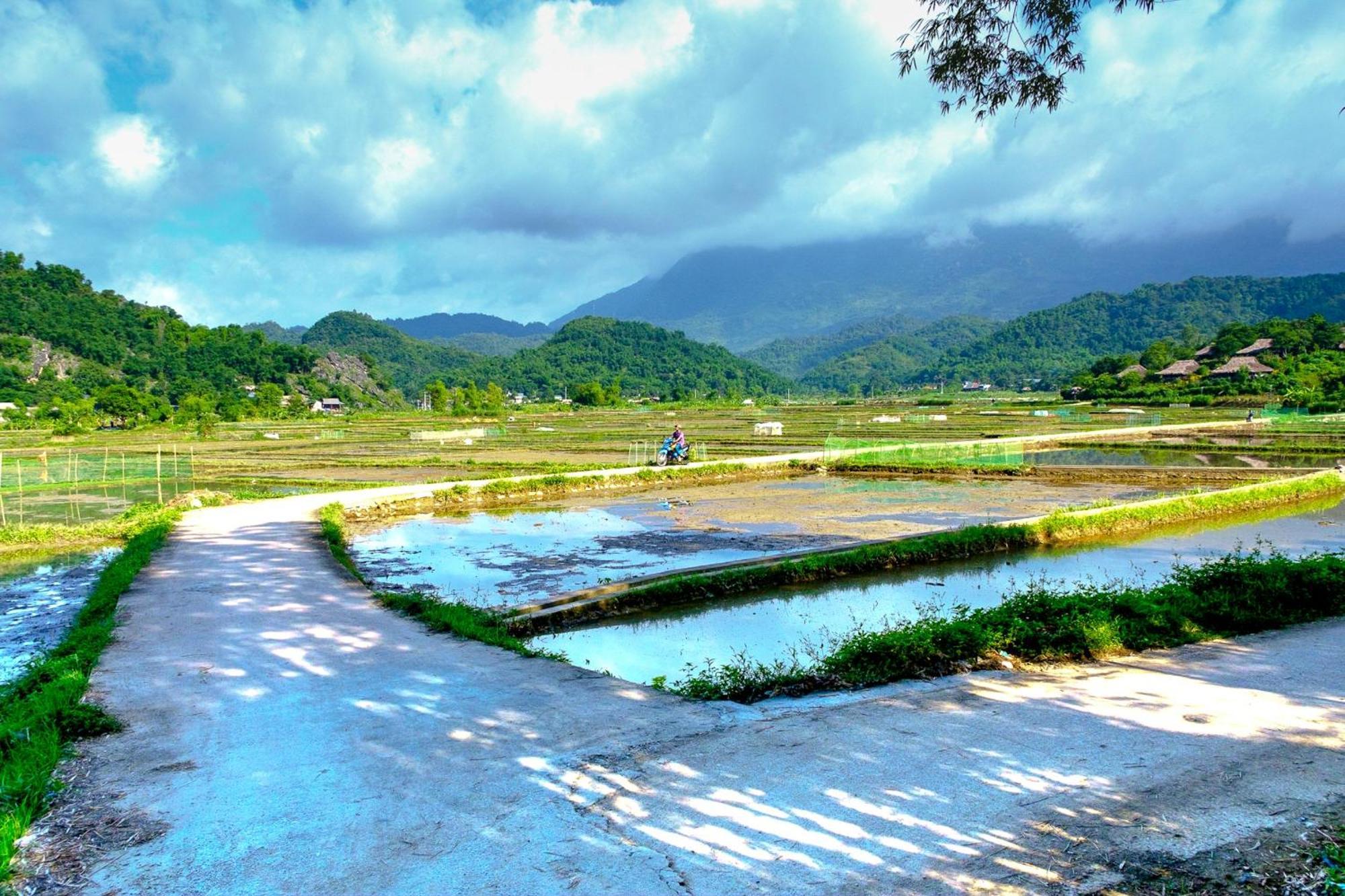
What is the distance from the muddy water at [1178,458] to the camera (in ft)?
81.6

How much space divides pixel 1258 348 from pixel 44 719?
94010 millimetres

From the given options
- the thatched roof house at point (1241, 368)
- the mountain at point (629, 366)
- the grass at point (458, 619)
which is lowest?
the grass at point (458, 619)

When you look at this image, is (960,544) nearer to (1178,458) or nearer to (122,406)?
(1178,458)

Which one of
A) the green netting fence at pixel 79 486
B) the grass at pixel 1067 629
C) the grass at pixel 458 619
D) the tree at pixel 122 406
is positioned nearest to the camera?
the grass at pixel 1067 629

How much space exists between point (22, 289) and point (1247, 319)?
727 feet

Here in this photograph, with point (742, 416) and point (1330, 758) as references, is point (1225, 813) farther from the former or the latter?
point (742, 416)

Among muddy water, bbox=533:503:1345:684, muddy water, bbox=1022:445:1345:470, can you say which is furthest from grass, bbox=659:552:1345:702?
muddy water, bbox=1022:445:1345:470

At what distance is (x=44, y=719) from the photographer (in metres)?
5.12

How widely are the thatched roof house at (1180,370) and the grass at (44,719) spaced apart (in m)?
88.7

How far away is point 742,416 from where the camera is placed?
7669cm

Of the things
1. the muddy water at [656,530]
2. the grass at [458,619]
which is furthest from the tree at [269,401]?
the grass at [458,619]

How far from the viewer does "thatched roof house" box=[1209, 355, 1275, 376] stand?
2741 inches

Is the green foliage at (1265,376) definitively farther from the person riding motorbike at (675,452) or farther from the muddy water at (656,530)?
the person riding motorbike at (675,452)

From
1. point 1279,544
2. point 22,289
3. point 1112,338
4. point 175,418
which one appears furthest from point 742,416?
point 1112,338
